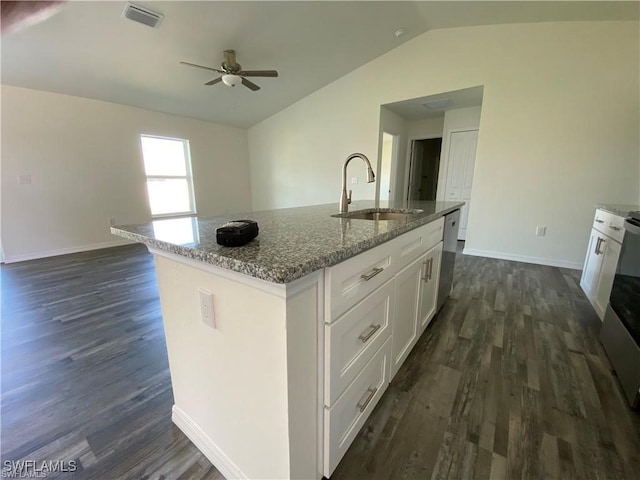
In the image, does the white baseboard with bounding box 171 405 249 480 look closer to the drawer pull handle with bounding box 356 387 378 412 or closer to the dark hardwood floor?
the dark hardwood floor

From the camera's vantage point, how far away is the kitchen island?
0.70 metres

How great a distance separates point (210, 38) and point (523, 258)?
15.6ft

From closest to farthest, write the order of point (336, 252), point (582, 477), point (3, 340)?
point (336, 252), point (582, 477), point (3, 340)

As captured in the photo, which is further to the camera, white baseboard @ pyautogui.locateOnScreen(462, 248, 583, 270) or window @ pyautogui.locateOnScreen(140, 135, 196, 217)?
window @ pyautogui.locateOnScreen(140, 135, 196, 217)

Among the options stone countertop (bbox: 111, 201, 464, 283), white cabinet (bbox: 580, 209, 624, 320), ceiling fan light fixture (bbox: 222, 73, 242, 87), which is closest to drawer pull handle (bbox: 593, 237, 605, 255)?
white cabinet (bbox: 580, 209, 624, 320)

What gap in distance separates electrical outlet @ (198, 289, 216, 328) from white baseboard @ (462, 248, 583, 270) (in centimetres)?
396

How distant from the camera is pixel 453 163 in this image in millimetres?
4781

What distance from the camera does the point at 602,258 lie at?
7.03ft

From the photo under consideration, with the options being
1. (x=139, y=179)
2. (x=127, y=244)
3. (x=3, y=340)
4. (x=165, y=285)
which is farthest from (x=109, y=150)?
(x=165, y=285)

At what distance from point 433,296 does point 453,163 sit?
146 inches

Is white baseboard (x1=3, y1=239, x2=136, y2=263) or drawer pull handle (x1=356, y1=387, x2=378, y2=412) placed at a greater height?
drawer pull handle (x1=356, y1=387, x2=378, y2=412)

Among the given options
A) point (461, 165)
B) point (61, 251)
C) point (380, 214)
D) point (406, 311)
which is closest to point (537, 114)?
point (461, 165)

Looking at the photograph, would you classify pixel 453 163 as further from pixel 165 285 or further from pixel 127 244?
pixel 127 244

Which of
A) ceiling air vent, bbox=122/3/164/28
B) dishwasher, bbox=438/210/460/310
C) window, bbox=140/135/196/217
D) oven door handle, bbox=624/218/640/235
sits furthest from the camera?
window, bbox=140/135/196/217
